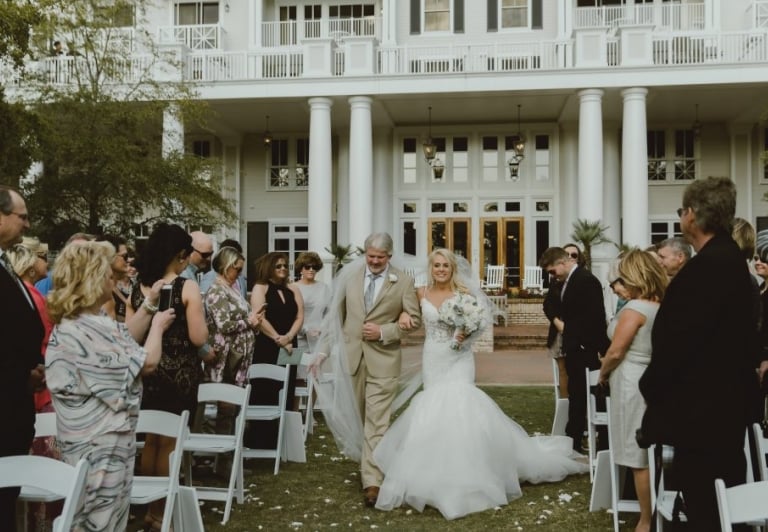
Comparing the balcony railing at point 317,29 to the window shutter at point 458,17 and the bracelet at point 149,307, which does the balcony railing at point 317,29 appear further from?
the bracelet at point 149,307

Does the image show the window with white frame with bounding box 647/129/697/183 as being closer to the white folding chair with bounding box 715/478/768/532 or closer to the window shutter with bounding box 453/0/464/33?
the window shutter with bounding box 453/0/464/33

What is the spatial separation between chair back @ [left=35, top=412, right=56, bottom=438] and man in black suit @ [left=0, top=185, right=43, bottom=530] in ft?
1.41

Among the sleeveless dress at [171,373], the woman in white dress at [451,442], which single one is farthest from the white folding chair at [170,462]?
the woman in white dress at [451,442]

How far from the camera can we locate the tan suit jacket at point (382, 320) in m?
6.70

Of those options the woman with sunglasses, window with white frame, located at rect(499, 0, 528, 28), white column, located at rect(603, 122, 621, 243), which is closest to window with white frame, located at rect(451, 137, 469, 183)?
window with white frame, located at rect(499, 0, 528, 28)

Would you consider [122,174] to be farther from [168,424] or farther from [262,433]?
[168,424]

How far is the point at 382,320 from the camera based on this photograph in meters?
6.78

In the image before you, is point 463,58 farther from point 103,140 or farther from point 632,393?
point 632,393

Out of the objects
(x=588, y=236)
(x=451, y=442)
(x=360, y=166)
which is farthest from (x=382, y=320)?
(x=360, y=166)

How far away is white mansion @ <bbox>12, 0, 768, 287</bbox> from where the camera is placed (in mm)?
21531

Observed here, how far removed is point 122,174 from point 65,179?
4.22 ft

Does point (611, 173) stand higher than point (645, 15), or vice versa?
point (645, 15)

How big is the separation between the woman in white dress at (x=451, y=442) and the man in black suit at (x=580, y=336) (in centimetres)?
92

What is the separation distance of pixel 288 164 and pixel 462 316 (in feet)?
73.4
